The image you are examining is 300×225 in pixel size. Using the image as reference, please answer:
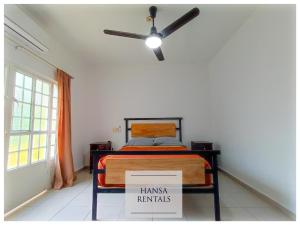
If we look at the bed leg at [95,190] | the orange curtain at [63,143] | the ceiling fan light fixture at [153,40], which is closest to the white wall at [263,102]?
the ceiling fan light fixture at [153,40]

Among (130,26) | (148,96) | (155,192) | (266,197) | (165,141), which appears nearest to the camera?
(155,192)

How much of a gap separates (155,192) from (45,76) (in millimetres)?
2559

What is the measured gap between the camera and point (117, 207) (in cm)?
254

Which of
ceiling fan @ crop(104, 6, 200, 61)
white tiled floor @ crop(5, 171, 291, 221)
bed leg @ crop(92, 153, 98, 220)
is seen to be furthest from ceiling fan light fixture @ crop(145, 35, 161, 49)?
white tiled floor @ crop(5, 171, 291, 221)

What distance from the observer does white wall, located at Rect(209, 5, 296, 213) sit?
7.19 feet

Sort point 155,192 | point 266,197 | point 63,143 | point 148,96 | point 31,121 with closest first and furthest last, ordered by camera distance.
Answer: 1. point 155,192
2. point 266,197
3. point 31,121
4. point 63,143
5. point 148,96

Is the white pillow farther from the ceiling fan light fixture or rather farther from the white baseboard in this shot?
the ceiling fan light fixture

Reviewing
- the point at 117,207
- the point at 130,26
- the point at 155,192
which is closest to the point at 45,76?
the point at 130,26

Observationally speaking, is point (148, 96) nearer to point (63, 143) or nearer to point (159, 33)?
point (63, 143)

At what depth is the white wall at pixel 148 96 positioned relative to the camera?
15.9 ft

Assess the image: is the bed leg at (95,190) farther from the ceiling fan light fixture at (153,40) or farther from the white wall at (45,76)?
the ceiling fan light fixture at (153,40)

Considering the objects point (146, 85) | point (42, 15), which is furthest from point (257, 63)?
point (42, 15)

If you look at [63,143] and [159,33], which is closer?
[159,33]

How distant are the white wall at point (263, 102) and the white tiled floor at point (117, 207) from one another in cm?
24
